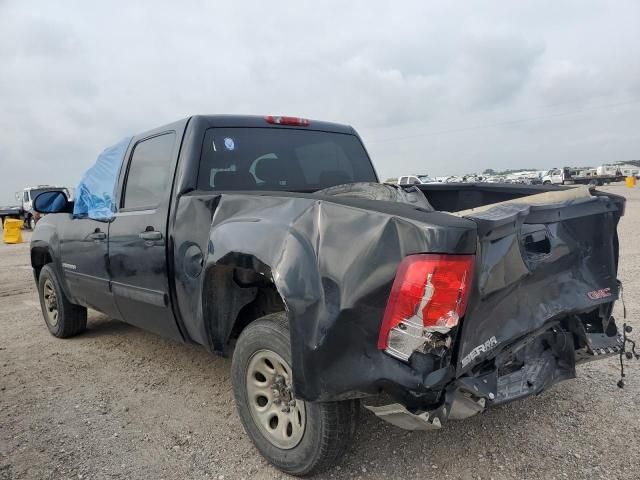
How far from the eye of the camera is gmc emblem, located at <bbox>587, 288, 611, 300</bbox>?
2639 mm

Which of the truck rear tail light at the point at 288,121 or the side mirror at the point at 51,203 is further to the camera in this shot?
the side mirror at the point at 51,203

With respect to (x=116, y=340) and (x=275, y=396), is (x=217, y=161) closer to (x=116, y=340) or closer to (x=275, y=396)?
(x=275, y=396)

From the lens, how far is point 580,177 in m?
47.7

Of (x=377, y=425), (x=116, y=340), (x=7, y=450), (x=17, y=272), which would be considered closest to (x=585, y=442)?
(x=377, y=425)

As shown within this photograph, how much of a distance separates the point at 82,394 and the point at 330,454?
2.27m

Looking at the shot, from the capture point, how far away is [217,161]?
3.44 meters

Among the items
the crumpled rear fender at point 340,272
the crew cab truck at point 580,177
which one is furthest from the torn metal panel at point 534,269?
the crew cab truck at point 580,177

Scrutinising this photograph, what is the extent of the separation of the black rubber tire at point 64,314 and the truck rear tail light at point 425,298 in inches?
159

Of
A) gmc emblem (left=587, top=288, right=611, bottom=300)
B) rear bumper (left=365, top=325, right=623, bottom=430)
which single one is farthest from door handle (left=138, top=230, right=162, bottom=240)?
gmc emblem (left=587, top=288, right=611, bottom=300)

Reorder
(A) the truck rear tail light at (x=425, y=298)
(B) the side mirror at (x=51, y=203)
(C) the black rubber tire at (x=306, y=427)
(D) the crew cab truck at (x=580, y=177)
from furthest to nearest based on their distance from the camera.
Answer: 1. (D) the crew cab truck at (x=580, y=177)
2. (B) the side mirror at (x=51, y=203)
3. (C) the black rubber tire at (x=306, y=427)
4. (A) the truck rear tail light at (x=425, y=298)

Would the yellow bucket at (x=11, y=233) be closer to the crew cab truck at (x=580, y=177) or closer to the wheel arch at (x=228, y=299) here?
the wheel arch at (x=228, y=299)

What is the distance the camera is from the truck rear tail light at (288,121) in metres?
3.83

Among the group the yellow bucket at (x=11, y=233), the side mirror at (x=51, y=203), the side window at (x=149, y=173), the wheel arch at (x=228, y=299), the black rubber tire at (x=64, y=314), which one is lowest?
the yellow bucket at (x=11, y=233)

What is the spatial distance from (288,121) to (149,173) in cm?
114
